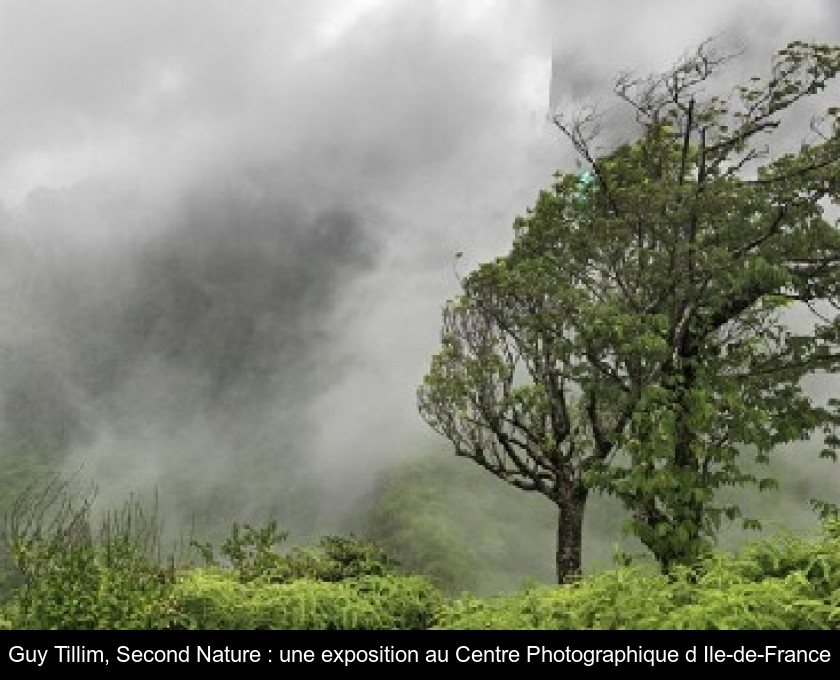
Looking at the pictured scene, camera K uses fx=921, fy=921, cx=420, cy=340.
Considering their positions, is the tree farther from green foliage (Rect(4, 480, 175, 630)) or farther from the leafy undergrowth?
green foliage (Rect(4, 480, 175, 630))

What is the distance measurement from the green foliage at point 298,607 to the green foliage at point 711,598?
1.60 metres

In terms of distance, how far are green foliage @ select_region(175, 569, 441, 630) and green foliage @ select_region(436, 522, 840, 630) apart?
1599 mm

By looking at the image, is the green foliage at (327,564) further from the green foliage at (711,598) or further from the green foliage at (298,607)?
the green foliage at (711,598)

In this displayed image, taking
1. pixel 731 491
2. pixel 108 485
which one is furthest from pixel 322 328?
pixel 731 491

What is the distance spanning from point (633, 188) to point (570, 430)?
6554 mm

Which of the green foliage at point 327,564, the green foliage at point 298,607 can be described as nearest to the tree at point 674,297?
the green foliage at point 327,564

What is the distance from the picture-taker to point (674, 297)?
16906 millimetres

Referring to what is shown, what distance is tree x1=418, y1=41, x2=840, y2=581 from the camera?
619 inches

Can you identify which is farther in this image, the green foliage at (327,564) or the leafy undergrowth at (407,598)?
the green foliage at (327,564)

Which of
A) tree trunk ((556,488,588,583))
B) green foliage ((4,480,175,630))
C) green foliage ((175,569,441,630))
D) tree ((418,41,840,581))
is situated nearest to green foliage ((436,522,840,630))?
green foliage ((175,569,441,630))

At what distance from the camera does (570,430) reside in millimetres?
21703

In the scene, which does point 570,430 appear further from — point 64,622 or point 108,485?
point 108,485

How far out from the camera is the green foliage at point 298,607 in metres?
9.59
